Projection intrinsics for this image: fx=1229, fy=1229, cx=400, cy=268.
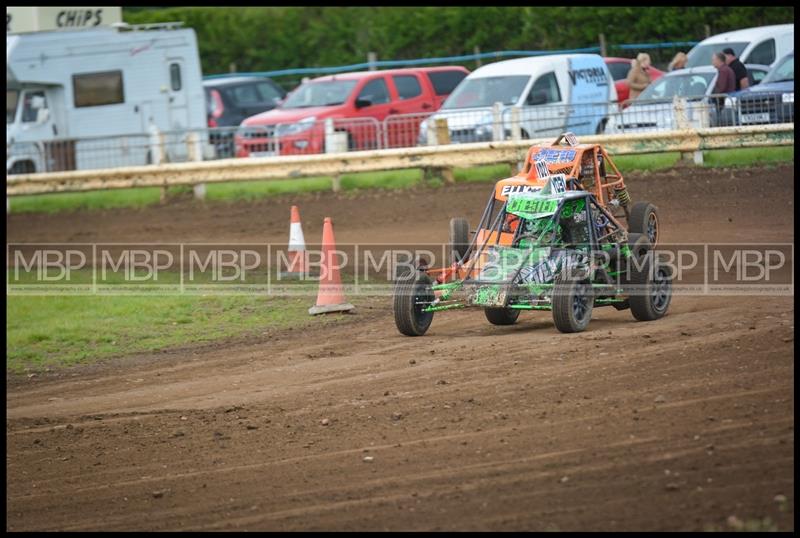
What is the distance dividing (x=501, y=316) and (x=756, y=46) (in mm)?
12224

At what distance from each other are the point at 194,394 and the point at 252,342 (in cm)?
231

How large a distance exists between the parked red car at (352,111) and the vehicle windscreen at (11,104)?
5072 millimetres

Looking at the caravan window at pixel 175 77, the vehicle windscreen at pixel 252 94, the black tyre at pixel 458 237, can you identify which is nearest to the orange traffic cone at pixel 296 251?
the black tyre at pixel 458 237

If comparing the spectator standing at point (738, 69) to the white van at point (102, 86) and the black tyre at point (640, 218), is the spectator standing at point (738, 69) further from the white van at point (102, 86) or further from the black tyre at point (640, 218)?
the white van at point (102, 86)

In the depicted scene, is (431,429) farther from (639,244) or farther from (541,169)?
(541,169)

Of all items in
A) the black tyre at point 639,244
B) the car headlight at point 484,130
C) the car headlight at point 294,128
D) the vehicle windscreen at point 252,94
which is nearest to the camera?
the black tyre at point 639,244

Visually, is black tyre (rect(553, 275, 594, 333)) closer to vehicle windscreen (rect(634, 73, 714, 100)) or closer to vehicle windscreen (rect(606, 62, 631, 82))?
vehicle windscreen (rect(634, 73, 714, 100))

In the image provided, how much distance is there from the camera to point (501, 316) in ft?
38.5

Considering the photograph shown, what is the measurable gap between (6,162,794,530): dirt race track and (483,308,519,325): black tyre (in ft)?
0.66

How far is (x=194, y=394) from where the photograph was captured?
994cm

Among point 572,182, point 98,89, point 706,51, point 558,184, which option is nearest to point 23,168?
point 98,89

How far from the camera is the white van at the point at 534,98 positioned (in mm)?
20469

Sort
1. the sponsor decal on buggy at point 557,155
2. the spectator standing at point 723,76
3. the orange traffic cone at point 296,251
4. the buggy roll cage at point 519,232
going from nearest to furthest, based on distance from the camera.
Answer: the buggy roll cage at point 519,232
the sponsor decal on buggy at point 557,155
the orange traffic cone at point 296,251
the spectator standing at point 723,76

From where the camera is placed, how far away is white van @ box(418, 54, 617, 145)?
2047 cm
